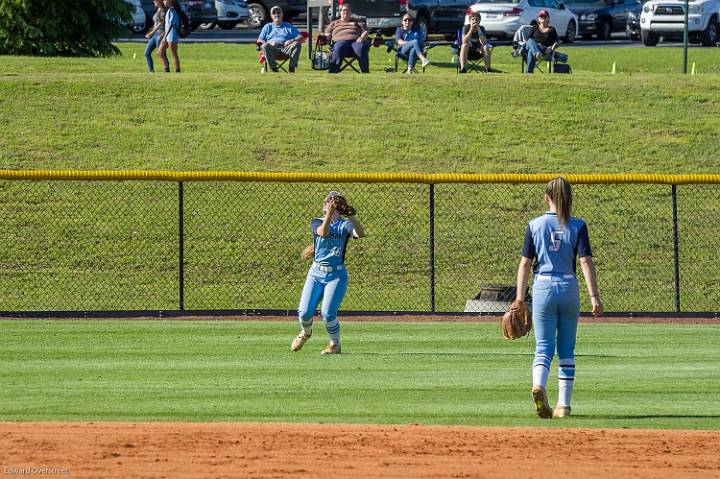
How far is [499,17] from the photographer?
34.6 metres

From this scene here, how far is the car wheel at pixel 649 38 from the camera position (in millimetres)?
38469

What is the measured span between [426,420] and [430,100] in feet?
53.6

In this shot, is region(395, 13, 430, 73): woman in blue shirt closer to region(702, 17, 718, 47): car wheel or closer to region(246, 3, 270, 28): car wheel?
region(702, 17, 718, 47): car wheel

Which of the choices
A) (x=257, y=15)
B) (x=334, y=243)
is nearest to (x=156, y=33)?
(x=334, y=243)

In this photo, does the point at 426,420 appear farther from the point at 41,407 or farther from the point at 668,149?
the point at 668,149

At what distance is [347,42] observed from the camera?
27.6m

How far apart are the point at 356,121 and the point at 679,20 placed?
655 inches

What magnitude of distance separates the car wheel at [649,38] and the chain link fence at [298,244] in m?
17.8

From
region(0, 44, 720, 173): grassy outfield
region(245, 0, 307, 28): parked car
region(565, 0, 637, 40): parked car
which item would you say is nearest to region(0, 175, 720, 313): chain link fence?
region(0, 44, 720, 173): grassy outfield

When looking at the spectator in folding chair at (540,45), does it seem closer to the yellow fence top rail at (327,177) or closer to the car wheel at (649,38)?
the car wheel at (649,38)

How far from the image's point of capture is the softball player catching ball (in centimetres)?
1250

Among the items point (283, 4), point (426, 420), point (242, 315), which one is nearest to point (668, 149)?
point (242, 315)

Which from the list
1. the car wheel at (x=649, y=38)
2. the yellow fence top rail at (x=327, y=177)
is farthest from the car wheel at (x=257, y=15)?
the yellow fence top rail at (x=327, y=177)

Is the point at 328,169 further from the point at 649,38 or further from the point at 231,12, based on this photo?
the point at 231,12
